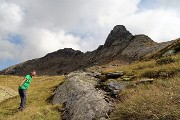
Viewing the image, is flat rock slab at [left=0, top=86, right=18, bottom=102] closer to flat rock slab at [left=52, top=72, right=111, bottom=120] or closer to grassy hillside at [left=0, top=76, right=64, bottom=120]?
grassy hillside at [left=0, top=76, right=64, bottom=120]

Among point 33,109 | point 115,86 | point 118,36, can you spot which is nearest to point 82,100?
point 115,86

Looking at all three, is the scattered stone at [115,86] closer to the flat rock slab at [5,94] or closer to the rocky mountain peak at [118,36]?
the flat rock slab at [5,94]

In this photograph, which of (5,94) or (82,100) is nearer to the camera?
(82,100)

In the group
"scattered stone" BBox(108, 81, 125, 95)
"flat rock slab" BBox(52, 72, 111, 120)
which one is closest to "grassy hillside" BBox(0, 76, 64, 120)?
"flat rock slab" BBox(52, 72, 111, 120)

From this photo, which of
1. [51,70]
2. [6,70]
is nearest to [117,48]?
[51,70]

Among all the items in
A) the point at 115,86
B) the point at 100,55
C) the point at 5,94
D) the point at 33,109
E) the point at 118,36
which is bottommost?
the point at 33,109

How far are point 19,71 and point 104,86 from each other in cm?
13371

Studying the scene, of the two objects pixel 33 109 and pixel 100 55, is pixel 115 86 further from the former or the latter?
pixel 100 55

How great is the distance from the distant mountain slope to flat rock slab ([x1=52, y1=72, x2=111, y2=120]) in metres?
51.4

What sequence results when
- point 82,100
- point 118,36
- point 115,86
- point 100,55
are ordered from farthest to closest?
point 118,36, point 100,55, point 115,86, point 82,100

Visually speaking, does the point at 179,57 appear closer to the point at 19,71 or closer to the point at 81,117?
the point at 81,117

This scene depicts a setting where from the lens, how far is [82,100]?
21969 mm

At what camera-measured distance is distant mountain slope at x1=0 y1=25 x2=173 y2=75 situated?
9319 cm

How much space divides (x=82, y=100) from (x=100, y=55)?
9641cm
